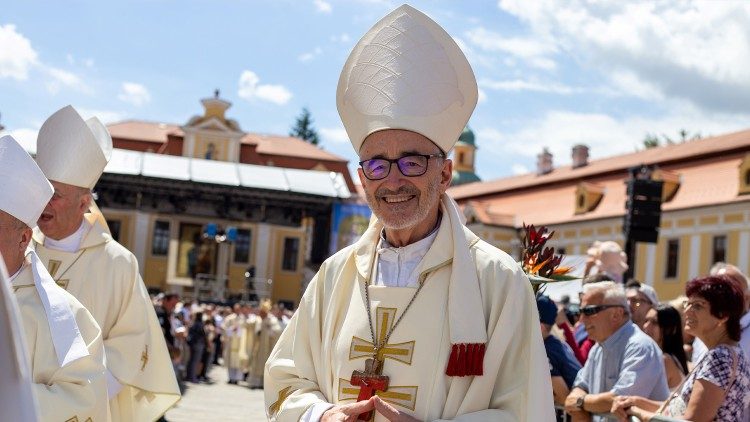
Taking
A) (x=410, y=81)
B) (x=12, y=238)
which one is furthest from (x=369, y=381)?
(x=12, y=238)

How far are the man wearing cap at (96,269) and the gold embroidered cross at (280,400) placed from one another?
5.91ft

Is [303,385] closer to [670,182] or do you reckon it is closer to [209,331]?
[209,331]

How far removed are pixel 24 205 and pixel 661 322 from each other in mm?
4528

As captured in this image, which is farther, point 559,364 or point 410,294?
point 559,364

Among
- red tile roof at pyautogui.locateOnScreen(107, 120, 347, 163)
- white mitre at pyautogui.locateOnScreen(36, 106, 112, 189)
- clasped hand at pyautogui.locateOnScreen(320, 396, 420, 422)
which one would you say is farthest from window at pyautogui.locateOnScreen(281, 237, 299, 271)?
clasped hand at pyautogui.locateOnScreen(320, 396, 420, 422)

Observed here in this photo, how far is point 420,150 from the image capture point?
3.71m

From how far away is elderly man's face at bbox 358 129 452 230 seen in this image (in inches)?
144

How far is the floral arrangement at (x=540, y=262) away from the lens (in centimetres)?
500

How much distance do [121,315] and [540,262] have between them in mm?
2166

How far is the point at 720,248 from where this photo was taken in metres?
39.7

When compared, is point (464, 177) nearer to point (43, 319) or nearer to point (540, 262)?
point (540, 262)

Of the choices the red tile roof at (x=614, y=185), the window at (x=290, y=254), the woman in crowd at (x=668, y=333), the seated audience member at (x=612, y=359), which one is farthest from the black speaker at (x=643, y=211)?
the window at (x=290, y=254)

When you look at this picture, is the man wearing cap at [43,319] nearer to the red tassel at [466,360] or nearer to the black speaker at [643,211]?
the red tassel at [466,360]

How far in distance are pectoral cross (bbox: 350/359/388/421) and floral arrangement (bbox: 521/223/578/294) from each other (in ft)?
4.93
